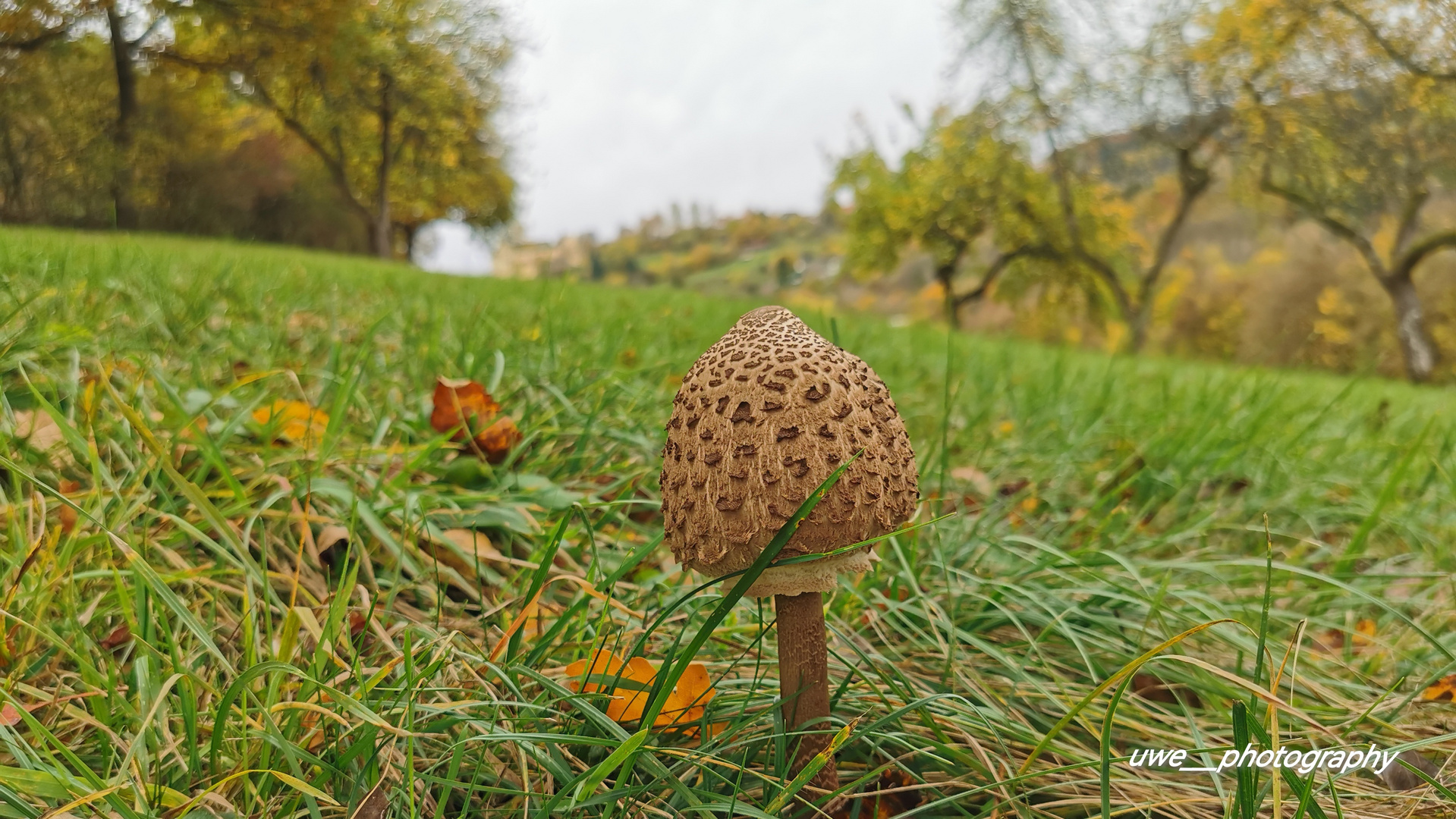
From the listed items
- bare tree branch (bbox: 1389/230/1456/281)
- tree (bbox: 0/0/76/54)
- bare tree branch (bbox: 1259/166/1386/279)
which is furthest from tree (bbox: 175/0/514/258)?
bare tree branch (bbox: 1389/230/1456/281)

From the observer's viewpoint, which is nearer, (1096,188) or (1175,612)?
(1175,612)

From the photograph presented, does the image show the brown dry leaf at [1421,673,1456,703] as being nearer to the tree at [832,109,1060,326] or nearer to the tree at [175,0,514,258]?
the tree at [832,109,1060,326]

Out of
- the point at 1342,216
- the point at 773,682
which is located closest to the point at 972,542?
the point at 773,682

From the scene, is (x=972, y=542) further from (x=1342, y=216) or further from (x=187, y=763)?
(x=1342, y=216)

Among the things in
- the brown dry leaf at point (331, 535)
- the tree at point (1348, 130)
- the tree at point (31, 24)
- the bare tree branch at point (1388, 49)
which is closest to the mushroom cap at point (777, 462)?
the brown dry leaf at point (331, 535)

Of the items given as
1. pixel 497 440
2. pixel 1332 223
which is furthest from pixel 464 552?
pixel 1332 223

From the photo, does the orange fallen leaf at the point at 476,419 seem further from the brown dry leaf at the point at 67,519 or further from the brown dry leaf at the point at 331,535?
the brown dry leaf at the point at 67,519
